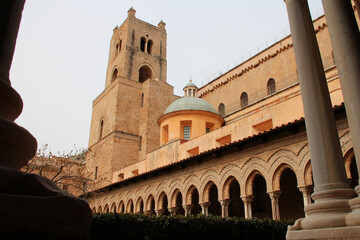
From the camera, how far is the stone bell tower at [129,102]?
2986 cm

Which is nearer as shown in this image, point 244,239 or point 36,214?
point 36,214

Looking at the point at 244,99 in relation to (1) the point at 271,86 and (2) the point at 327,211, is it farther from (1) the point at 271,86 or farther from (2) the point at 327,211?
(2) the point at 327,211

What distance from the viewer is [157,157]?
22.7 metres

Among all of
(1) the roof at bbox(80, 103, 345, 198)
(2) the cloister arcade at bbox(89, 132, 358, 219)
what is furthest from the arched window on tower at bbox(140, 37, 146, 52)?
(1) the roof at bbox(80, 103, 345, 198)

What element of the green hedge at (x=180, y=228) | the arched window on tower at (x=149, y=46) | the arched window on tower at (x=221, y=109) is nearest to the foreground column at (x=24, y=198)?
the green hedge at (x=180, y=228)

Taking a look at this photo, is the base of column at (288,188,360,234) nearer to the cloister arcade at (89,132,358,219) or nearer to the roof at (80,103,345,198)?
the cloister arcade at (89,132,358,219)

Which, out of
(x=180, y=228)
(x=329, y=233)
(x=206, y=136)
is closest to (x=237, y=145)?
(x=206, y=136)

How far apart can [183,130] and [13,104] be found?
839 inches

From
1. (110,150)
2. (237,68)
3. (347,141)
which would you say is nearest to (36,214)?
(347,141)

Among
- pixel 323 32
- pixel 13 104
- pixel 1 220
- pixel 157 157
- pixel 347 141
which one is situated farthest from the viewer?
pixel 157 157

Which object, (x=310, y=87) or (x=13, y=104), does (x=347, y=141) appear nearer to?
(x=310, y=87)

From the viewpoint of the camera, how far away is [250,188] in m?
13.4

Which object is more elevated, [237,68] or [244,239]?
[237,68]

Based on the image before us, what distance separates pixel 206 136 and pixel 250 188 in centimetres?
640
